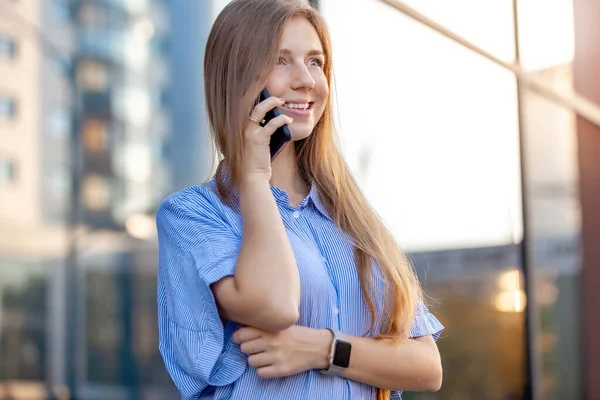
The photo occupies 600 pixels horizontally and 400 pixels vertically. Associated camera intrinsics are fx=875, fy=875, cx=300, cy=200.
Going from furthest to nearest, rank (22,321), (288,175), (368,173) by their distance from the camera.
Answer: (368,173) → (22,321) → (288,175)

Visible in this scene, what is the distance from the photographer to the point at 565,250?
570cm

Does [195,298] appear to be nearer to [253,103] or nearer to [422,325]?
[253,103]

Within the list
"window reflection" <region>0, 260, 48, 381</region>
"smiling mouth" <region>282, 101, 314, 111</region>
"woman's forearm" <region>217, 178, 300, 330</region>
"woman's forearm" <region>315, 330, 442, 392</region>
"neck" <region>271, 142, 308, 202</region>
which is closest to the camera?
"woman's forearm" <region>217, 178, 300, 330</region>

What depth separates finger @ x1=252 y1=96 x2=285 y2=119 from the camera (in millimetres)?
1801

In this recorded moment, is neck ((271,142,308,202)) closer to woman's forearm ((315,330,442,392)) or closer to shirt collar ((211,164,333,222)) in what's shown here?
shirt collar ((211,164,333,222))

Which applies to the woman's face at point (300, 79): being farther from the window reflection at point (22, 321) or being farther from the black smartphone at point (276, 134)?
the window reflection at point (22, 321)

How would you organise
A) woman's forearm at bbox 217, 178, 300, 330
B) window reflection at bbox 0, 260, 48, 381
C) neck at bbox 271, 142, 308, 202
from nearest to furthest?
1. woman's forearm at bbox 217, 178, 300, 330
2. neck at bbox 271, 142, 308, 202
3. window reflection at bbox 0, 260, 48, 381

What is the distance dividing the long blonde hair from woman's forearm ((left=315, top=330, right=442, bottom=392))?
34mm

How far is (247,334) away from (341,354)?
20cm

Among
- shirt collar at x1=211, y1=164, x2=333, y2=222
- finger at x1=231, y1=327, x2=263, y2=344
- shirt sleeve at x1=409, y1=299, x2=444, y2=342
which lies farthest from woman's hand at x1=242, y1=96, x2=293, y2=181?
shirt sleeve at x1=409, y1=299, x2=444, y2=342

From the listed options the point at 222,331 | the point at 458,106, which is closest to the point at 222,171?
the point at 222,331

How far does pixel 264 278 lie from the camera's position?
1.66 meters

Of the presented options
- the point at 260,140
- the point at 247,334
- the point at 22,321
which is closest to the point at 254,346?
the point at 247,334

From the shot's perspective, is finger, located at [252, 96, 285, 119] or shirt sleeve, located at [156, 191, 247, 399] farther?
finger, located at [252, 96, 285, 119]
